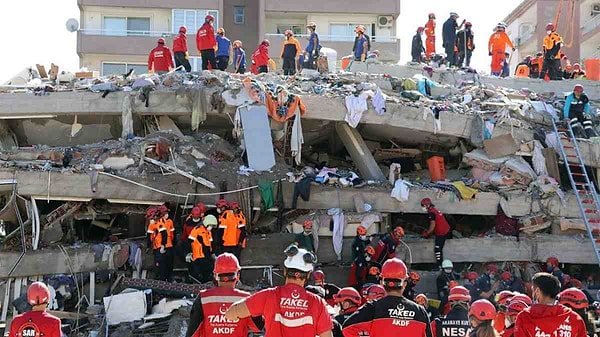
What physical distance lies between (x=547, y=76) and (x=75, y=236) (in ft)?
47.0

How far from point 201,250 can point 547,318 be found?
30.6ft

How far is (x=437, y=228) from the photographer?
55.9 ft

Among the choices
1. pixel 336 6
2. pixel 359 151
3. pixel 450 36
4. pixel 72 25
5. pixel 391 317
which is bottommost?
pixel 391 317

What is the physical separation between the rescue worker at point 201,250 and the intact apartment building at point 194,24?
73.4 ft

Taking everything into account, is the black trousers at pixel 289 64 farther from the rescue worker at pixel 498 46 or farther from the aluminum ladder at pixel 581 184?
the aluminum ladder at pixel 581 184

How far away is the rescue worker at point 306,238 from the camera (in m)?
16.3

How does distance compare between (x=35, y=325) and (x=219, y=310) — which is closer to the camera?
(x=219, y=310)

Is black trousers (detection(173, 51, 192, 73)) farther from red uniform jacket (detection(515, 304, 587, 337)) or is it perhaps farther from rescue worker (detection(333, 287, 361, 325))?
red uniform jacket (detection(515, 304, 587, 337))

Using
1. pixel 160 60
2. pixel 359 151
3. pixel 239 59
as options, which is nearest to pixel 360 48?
pixel 239 59

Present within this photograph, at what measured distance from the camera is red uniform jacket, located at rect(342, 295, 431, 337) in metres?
6.43

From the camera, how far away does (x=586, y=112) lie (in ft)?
64.5

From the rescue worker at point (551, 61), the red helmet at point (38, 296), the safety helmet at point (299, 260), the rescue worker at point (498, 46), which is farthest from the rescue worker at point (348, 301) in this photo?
the rescue worker at point (498, 46)

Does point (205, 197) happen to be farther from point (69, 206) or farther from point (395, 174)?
point (395, 174)

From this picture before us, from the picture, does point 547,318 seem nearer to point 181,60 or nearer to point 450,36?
point 181,60
